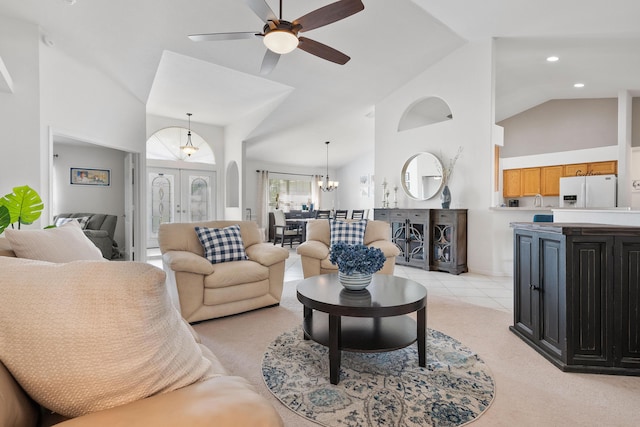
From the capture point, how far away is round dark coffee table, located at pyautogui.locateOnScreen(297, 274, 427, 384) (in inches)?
71.7

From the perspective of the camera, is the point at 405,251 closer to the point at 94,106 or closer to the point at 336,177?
the point at 94,106

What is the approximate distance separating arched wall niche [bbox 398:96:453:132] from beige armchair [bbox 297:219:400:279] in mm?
2802

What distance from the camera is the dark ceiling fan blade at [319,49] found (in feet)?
9.75

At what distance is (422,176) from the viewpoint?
219 inches

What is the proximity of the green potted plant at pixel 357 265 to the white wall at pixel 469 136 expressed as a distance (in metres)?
3.17

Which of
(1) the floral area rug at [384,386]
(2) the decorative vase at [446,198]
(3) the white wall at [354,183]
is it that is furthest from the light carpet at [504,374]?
(3) the white wall at [354,183]

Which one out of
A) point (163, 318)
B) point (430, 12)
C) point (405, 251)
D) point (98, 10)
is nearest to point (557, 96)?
point (430, 12)

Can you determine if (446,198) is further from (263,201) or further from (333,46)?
(263,201)

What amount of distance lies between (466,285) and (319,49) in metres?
3.25

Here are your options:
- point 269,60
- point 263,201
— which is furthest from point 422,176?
point 263,201

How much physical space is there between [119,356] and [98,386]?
8 cm

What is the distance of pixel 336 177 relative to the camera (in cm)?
1146

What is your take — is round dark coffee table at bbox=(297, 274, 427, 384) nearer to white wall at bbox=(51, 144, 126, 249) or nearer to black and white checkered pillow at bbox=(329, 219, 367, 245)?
black and white checkered pillow at bbox=(329, 219, 367, 245)

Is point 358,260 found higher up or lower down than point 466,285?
higher up
